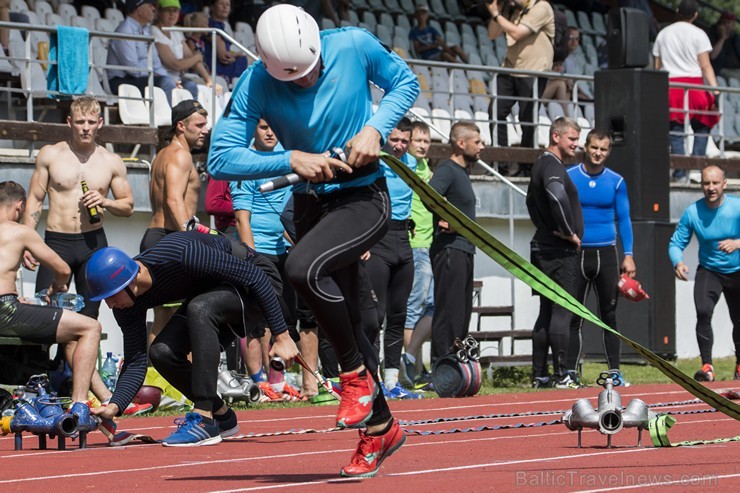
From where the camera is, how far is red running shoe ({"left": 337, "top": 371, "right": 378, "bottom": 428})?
654cm

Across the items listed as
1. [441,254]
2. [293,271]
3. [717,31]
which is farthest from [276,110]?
[717,31]

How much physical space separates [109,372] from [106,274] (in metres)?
3.82

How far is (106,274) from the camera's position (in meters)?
8.19

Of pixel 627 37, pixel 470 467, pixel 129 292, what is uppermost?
pixel 627 37

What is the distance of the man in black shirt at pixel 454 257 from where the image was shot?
13.1 meters

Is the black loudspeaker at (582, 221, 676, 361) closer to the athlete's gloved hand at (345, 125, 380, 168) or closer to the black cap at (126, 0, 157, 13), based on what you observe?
the black cap at (126, 0, 157, 13)

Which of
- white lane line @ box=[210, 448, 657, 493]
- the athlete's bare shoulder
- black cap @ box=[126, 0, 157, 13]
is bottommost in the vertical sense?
white lane line @ box=[210, 448, 657, 493]

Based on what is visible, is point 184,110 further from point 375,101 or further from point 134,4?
point 375,101

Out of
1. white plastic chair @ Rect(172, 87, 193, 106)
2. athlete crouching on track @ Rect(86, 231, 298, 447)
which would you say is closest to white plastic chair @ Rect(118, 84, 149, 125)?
white plastic chair @ Rect(172, 87, 193, 106)

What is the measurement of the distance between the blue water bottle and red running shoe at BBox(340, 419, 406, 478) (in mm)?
5457

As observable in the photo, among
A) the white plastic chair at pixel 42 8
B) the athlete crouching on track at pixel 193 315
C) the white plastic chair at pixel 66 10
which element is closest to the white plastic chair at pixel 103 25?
the white plastic chair at pixel 66 10

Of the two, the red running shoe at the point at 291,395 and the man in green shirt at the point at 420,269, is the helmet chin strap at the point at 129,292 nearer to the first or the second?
the red running shoe at the point at 291,395

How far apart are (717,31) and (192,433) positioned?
19118 millimetres

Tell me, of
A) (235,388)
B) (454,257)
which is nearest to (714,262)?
(454,257)
